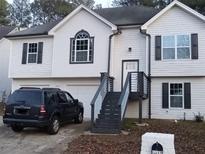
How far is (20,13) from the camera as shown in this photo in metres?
61.1

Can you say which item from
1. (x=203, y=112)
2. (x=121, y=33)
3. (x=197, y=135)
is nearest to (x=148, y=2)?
(x=121, y=33)

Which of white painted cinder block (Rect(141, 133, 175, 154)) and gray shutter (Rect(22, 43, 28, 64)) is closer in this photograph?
white painted cinder block (Rect(141, 133, 175, 154))

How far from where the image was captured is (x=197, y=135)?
604 inches

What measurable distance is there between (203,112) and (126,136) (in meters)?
7.72

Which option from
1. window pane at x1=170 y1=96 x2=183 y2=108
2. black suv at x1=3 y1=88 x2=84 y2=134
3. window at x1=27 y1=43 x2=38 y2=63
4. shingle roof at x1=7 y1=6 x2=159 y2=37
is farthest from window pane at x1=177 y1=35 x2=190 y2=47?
window at x1=27 y1=43 x2=38 y2=63

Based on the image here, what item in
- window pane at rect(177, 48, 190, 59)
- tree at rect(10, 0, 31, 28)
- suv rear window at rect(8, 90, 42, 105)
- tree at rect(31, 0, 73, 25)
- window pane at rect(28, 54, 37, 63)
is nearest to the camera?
suv rear window at rect(8, 90, 42, 105)

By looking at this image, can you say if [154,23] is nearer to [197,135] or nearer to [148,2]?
[197,135]

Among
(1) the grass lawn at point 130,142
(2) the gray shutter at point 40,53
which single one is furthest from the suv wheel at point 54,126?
(2) the gray shutter at point 40,53

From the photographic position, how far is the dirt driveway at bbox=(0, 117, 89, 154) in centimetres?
1346

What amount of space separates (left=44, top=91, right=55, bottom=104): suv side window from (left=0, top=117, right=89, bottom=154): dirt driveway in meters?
1.48

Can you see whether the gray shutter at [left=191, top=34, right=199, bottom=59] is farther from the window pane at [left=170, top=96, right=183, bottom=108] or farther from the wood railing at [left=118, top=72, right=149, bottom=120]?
the wood railing at [left=118, top=72, right=149, bottom=120]

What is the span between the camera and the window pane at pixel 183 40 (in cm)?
2184

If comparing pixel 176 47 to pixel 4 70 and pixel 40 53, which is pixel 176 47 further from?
pixel 4 70

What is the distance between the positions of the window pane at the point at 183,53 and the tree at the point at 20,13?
132ft
